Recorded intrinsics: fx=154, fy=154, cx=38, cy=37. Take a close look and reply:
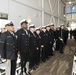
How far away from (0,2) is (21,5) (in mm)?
1804

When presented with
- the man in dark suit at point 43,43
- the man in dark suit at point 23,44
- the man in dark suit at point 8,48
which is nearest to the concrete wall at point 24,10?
the man in dark suit at point 43,43

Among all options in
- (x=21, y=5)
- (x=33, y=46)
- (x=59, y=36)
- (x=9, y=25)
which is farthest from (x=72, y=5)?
(x=9, y=25)

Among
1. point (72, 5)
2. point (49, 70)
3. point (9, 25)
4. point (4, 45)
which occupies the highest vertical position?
point (72, 5)

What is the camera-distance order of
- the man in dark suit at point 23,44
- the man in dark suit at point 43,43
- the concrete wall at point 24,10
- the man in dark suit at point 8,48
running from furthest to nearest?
the man in dark suit at point 43,43 < the concrete wall at point 24,10 < the man in dark suit at point 23,44 < the man in dark suit at point 8,48

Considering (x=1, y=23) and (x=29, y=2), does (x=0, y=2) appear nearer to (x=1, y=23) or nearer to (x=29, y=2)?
(x=1, y=23)

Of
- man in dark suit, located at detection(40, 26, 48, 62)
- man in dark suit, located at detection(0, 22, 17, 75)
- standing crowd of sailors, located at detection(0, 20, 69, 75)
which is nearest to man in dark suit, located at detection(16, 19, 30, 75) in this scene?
standing crowd of sailors, located at detection(0, 20, 69, 75)

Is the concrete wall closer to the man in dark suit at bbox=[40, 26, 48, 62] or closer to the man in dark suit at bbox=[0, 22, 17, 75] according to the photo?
the man in dark suit at bbox=[40, 26, 48, 62]

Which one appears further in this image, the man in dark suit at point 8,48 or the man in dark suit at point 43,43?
the man in dark suit at point 43,43

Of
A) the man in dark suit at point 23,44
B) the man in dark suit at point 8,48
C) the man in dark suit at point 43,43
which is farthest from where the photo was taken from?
the man in dark suit at point 43,43

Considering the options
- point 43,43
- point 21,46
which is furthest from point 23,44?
point 43,43

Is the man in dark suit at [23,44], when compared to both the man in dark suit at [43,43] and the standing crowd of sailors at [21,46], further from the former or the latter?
the man in dark suit at [43,43]

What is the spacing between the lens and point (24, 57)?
171 inches

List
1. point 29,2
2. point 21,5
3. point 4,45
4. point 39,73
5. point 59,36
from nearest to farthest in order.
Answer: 1. point 4,45
2. point 39,73
3. point 21,5
4. point 29,2
5. point 59,36

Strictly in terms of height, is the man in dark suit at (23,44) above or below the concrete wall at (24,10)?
below
